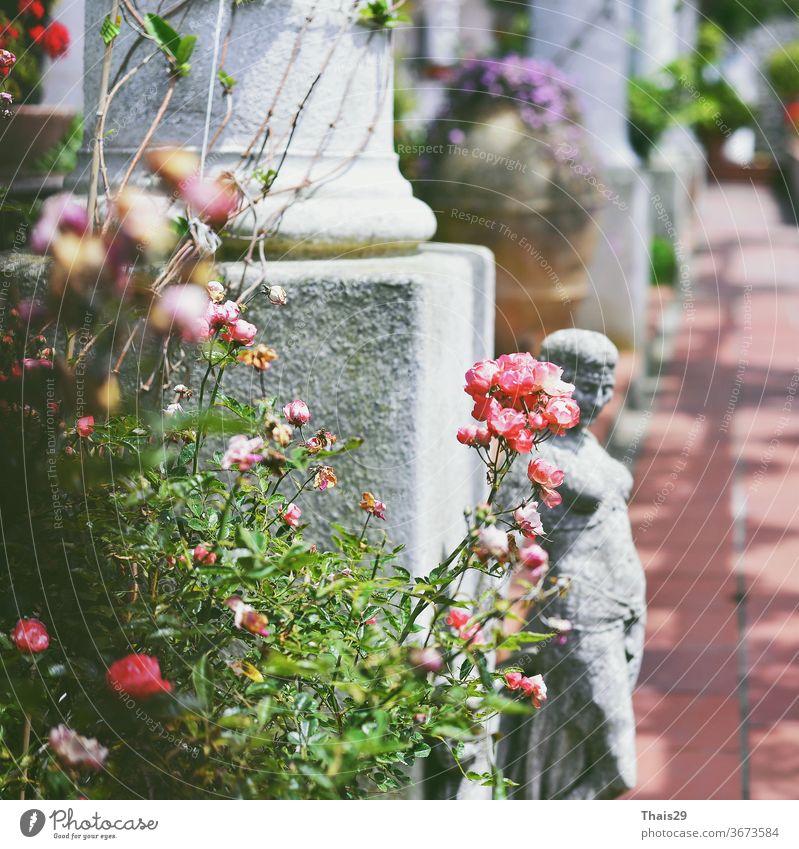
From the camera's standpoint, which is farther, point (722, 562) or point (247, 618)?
point (722, 562)

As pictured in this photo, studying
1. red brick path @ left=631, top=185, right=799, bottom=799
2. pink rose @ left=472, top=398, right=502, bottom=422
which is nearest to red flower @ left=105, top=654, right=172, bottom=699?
pink rose @ left=472, top=398, right=502, bottom=422

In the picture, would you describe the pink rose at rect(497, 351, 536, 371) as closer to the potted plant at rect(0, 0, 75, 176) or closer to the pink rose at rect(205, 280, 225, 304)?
the pink rose at rect(205, 280, 225, 304)

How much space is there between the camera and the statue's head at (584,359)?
5.68 feet

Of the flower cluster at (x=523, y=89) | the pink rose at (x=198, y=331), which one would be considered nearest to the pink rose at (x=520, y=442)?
the pink rose at (x=198, y=331)

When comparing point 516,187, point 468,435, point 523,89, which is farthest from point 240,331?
point 523,89

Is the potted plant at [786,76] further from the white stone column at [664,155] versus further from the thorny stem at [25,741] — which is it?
the thorny stem at [25,741]

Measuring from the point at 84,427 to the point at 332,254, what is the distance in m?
0.57

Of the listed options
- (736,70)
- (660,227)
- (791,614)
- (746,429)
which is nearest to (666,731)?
(791,614)

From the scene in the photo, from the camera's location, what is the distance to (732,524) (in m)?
4.34

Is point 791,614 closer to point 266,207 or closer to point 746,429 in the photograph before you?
point 746,429

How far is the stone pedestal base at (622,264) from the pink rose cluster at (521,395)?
14.4 ft

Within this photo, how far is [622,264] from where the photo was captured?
233 inches

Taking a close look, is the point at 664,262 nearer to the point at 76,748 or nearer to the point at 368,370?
the point at 368,370
